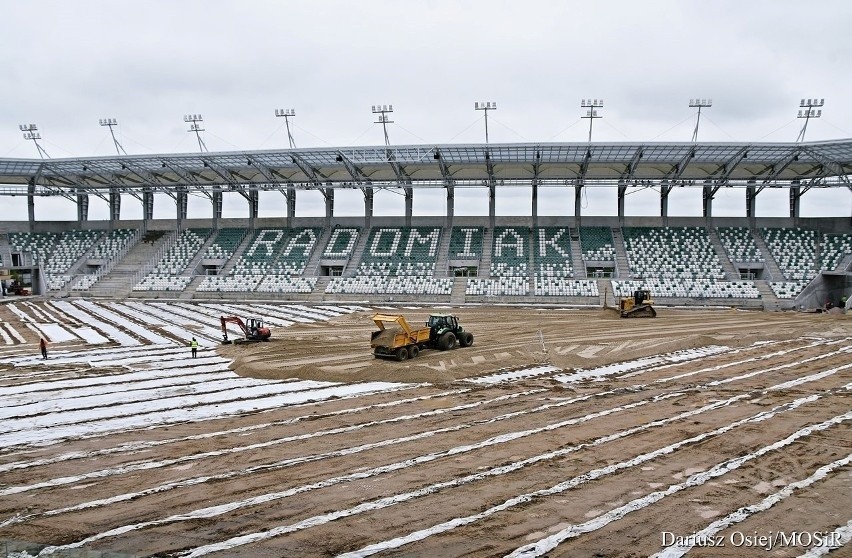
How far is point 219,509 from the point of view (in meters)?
8.30

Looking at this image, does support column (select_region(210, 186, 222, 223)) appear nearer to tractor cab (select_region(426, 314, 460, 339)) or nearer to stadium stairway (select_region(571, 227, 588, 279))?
stadium stairway (select_region(571, 227, 588, 279))

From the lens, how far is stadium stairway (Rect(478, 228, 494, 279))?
44.0 meters

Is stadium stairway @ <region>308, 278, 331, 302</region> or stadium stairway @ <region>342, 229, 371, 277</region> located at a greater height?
stadium stairway @ <region>342, 229, 371, 277</region>

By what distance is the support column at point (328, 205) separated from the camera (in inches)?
2010

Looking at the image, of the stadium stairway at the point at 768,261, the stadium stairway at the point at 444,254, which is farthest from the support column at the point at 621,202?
the stadium stairway at the point at 444,254

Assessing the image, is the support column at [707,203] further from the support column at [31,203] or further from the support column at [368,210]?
the support column at [31,203]

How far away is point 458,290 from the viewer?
4197 centimetres

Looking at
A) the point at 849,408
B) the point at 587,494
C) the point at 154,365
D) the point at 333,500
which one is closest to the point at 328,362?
the point at 154,365

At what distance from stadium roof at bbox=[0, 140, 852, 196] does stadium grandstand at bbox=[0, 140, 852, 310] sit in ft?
0.53

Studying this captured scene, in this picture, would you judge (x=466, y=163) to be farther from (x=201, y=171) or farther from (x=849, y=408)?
(x=849, y=408)

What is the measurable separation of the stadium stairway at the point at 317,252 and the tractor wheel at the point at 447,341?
27.6 metres

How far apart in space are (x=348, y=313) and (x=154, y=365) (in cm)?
1619

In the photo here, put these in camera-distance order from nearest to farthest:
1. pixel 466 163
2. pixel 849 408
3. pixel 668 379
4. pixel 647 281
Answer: pixel 849 408 → pixel 668 379 → pixel 647 281 → pixel 466 163

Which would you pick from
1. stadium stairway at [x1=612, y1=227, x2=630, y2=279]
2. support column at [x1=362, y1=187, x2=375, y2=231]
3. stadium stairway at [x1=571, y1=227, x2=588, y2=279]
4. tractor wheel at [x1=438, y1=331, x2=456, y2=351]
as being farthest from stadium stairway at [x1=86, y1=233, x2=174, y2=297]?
stadium stairway at [x1=612, y1=227, x2=630, y2=279]
